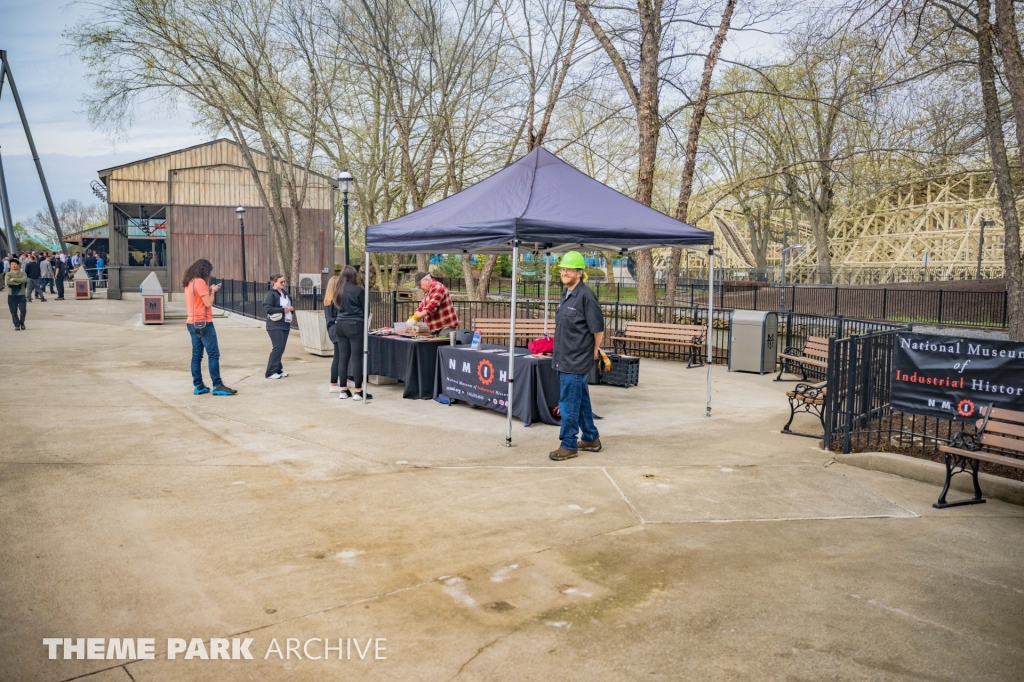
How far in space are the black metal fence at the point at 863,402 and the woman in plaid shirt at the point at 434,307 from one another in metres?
5.60

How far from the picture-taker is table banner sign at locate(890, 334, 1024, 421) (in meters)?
7.15

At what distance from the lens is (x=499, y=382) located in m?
9.98

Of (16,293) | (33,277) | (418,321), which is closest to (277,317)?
(418,321)

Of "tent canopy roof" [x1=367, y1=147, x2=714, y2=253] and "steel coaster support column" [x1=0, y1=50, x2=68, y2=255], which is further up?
"steel coaster support column" [x1=0, y1=50, x2=68, y2=255]

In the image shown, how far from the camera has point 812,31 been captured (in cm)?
Answer: 1320

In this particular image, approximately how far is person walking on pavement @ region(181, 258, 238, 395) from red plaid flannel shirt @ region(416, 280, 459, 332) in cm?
296

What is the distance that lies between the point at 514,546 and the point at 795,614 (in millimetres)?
1922

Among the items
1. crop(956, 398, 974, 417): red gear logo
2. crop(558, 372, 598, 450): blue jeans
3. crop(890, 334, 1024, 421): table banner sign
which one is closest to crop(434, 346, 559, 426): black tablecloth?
crop(558, 372, 598, 450): blue jeans

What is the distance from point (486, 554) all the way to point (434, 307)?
6722mm

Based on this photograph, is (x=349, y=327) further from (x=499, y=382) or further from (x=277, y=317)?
(x=499, y=382)

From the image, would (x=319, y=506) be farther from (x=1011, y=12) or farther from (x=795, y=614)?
(x=1011, y=12)

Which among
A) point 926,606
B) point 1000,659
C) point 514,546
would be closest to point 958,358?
point 926,606

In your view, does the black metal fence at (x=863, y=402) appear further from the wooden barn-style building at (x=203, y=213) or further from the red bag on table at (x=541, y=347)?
the wooden barn-style building at (x=203, y=213)

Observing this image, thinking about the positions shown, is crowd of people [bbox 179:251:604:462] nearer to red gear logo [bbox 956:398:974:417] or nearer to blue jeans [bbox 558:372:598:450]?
blue jeans [bbox 558:372:598:450]
